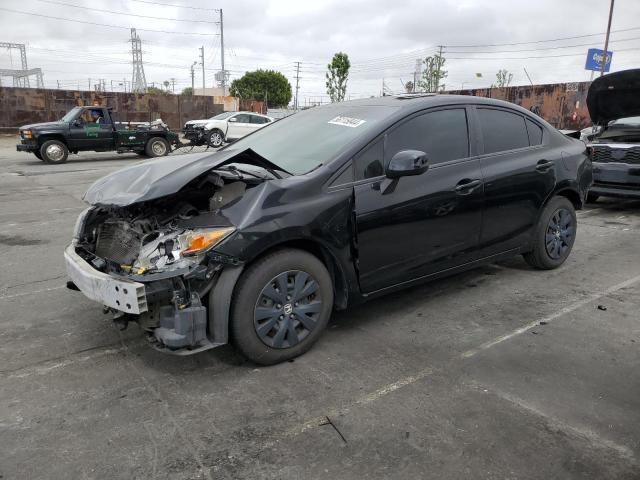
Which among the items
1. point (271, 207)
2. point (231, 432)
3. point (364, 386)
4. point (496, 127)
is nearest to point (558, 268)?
point (496, 127)

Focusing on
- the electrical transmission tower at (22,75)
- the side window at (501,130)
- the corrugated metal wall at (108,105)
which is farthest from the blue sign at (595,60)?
the electrical transmission tower at (22,75)

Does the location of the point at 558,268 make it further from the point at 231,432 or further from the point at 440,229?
the point at 231,432

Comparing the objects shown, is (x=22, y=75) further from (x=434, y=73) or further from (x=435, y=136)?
(x=435, y=136)

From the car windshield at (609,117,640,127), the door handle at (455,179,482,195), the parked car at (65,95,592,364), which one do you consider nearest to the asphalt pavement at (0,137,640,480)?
the parked car at (65,95,592,364)

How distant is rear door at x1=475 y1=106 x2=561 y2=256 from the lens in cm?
424

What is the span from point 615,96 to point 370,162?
7057mm

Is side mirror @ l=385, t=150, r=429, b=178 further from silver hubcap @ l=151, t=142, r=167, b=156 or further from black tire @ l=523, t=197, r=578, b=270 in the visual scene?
silver hubcap @ l=151, t=142, r=167, b=156

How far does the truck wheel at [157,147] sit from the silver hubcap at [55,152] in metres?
2.58

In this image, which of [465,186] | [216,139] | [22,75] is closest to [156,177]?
[465,186]

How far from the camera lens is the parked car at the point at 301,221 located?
2.93 m

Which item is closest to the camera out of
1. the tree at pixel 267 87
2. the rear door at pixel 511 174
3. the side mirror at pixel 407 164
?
the side mirror at pixel 407 164

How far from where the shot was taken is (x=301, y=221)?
10.3ft

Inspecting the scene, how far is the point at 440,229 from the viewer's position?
12.7ft

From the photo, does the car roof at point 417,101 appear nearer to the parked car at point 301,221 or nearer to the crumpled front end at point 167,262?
the parked car at point 301,221
